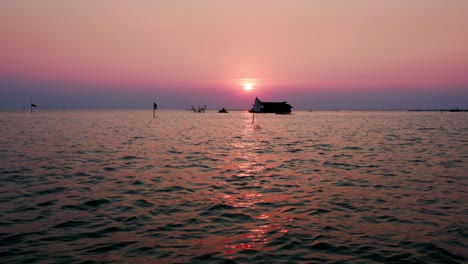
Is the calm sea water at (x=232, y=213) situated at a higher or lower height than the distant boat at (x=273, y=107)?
lower

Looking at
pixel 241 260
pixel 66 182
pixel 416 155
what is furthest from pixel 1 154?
pixel 416 155

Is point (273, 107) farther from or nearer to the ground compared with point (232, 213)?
farther from the ground

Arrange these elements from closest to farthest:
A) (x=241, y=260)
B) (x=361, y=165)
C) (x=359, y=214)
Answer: (x=241, y=260) < (x=359, y=214) < (x=361, y=165)

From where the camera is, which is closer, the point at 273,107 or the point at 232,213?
the point at 232,213

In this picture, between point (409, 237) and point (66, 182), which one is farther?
point (66, 182)

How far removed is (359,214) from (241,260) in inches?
222

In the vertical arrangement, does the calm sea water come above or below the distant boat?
below

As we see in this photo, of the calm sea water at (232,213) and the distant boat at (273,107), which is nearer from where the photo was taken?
the calm sea water at (232,213)

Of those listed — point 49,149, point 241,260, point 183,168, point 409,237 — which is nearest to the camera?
point 241,260

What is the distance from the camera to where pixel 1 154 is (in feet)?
89.7

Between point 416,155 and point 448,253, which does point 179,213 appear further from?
point 416,155

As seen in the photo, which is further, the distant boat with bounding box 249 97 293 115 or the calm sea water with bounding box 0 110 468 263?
the distant boat with bounding box 249 97 293 115

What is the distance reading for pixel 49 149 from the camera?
1230 inches

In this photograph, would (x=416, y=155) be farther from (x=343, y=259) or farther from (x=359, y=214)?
(x=343, y=259)
